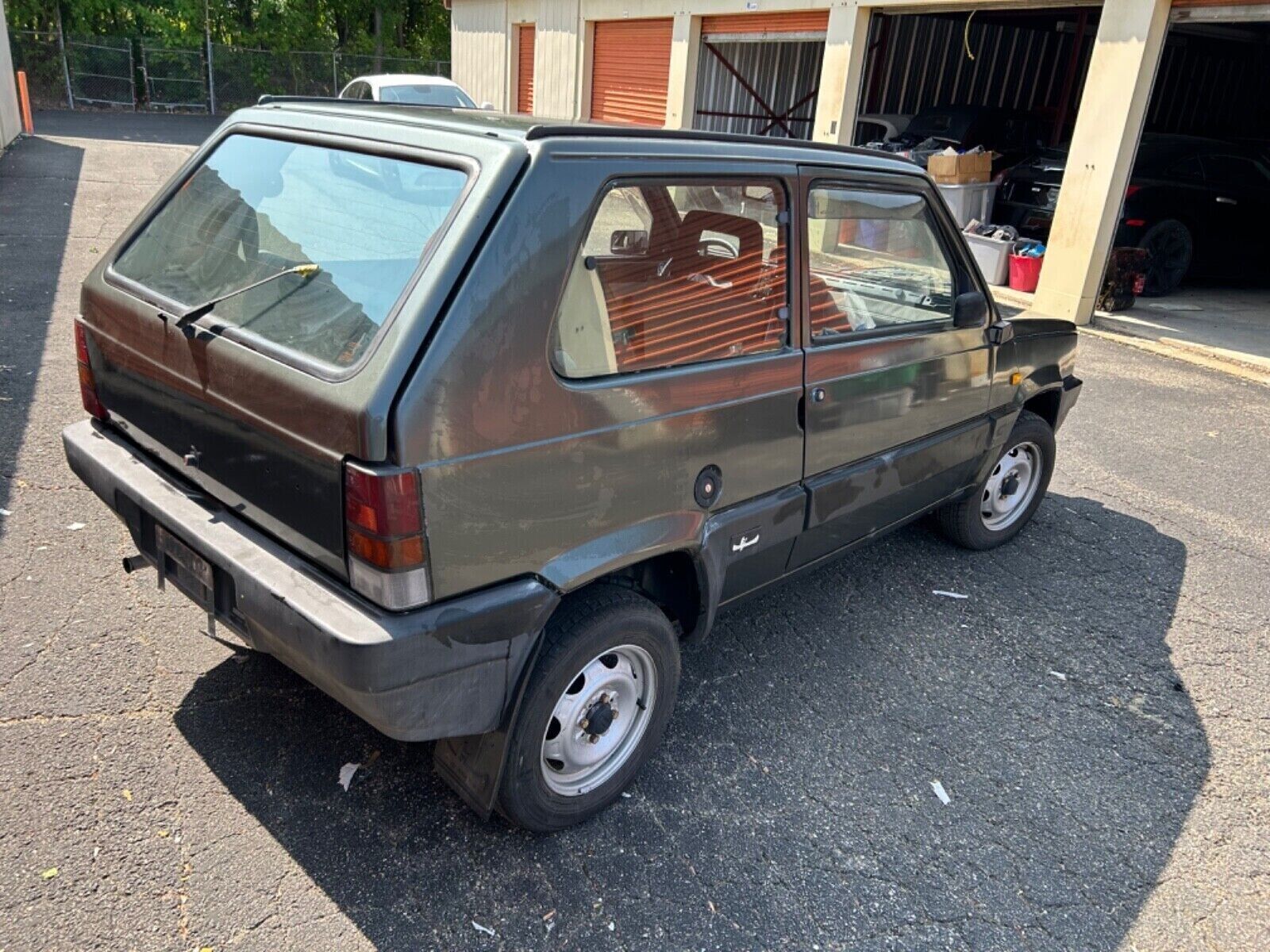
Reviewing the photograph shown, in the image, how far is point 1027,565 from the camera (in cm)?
454

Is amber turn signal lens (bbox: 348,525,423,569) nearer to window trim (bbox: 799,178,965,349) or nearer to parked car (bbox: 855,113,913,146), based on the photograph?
window trim (bbox: 799,178,965,349)

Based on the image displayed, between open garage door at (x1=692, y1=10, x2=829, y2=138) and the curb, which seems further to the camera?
open garage door at (x1=692, y1=10, x2=829, y2=138)

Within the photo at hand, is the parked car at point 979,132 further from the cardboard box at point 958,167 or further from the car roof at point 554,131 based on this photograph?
the car roof at point 554,131

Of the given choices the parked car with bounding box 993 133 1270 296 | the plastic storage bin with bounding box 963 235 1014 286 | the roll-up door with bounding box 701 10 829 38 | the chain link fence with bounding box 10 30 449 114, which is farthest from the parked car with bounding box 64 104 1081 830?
the chain link fence with bounding box 10 30 449 114

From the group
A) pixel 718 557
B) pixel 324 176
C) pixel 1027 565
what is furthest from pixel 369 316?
pixel 1027 565

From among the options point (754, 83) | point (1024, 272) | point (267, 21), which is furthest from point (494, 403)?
point (267, 21)

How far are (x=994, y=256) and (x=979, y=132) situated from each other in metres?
2.35

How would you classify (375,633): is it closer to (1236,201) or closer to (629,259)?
(629,259)

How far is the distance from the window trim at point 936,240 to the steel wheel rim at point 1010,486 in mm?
942

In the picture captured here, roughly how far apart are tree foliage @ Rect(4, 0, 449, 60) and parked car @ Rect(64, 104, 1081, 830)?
94.2 ft

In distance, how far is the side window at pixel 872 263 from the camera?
124 inches

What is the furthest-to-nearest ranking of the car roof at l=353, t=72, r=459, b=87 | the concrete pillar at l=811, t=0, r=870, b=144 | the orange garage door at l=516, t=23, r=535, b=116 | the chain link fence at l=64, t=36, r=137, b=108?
the chain link fence at l=64, t=36, r=137, b=108
the orange garage door at l=516, t=23, r=535, b=116
the car roof at l=353, t=72, r=459, b=87
the concrete pillar at l=811, t=0, r=870, b=144

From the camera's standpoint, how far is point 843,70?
1120cm

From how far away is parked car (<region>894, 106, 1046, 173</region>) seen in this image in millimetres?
11703
